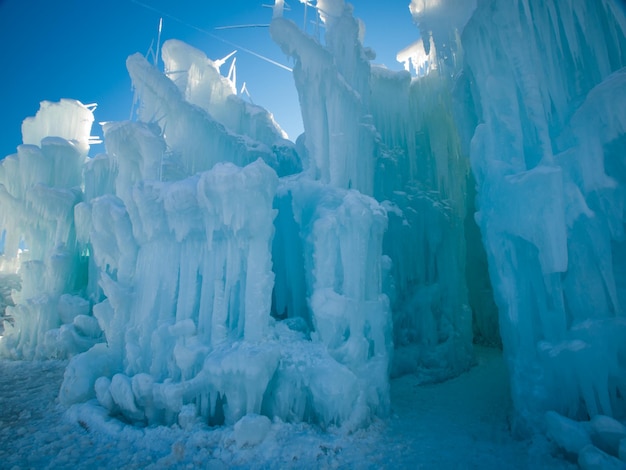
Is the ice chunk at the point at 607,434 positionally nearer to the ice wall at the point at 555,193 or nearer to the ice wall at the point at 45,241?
the ice wall at the point at 555,193

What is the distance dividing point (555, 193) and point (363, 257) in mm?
4943

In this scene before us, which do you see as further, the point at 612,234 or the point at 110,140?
the point at 110,140

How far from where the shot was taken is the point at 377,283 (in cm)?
1055

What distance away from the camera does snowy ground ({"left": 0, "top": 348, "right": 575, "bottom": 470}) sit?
6742 millimetres

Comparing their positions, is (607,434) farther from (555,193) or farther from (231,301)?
(231,301)

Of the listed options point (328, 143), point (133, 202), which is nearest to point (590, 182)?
point (328, 143)

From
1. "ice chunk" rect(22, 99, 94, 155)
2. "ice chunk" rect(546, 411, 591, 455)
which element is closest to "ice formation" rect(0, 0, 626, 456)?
"ice chunk" rect(546, 411, 591, 455)

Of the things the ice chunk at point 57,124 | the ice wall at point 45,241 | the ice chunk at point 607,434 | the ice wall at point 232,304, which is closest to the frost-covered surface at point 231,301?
the ice wall at point 232,304

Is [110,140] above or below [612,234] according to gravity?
above

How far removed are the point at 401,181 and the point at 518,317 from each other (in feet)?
32.8

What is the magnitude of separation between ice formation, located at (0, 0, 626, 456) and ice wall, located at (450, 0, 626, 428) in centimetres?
4

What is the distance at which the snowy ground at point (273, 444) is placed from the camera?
6742 millimetres

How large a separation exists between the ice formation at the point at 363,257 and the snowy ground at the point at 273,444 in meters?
0.45

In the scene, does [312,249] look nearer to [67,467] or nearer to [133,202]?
[133,202]
